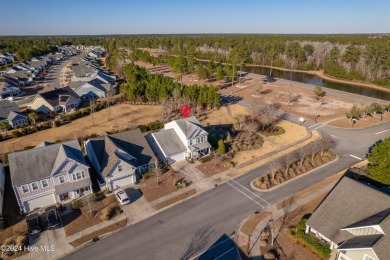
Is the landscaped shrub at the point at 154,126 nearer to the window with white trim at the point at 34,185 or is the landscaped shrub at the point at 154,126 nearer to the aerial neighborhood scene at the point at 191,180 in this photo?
the aerial neighborhood scene at the point at 191,180

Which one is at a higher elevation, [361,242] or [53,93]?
[53,93]

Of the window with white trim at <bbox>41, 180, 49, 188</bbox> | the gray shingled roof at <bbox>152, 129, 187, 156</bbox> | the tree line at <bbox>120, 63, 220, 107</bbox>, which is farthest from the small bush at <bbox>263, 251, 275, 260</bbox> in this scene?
the tree line at <bbox>120, 63, 220, 107</bbox>

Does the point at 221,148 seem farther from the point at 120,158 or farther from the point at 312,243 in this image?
the point at 312,243

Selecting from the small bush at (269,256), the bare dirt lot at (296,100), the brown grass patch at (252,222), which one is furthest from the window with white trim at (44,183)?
the bare dirt lot at (296,100)

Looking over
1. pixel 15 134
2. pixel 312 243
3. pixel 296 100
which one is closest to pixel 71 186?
pixel 15 134

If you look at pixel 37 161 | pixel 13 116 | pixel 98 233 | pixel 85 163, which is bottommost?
pixel 98 233

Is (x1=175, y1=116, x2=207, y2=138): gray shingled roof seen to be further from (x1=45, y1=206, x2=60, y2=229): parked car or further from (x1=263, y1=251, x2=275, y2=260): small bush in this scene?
(x1=263, y1=251, x2=275, y2=260): small bush

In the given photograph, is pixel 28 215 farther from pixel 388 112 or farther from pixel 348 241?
pixel 388 112
